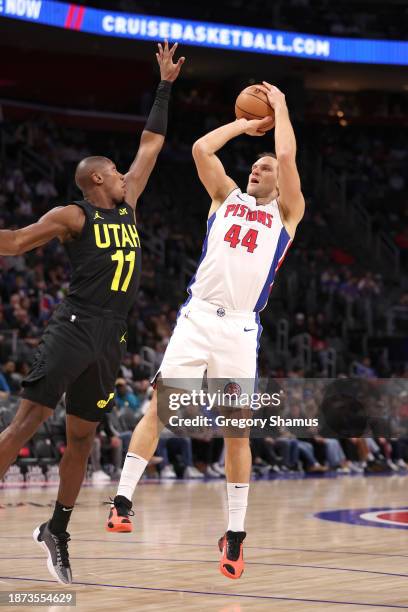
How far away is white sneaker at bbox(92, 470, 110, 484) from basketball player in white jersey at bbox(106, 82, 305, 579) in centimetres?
828

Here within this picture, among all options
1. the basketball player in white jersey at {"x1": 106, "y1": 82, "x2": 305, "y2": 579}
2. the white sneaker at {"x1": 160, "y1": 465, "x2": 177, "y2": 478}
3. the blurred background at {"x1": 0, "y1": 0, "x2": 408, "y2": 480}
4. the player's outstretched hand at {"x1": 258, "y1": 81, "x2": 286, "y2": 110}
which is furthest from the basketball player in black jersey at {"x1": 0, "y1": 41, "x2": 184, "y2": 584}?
the blurred background at {"x1": 0, "y1": 0, "x2": 408, "y2": 480}

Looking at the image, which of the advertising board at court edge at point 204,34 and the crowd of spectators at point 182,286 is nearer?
the crowd of spectators at point 182,286

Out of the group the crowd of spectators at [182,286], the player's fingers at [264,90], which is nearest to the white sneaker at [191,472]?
the crowd of spectators at [182,286]

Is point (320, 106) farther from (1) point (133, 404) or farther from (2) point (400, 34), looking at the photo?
(1) point (133, 404)

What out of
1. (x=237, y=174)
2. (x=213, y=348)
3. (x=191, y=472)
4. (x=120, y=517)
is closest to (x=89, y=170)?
(x=213, y=348)

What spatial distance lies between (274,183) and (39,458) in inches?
329

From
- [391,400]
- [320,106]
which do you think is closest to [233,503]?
[391,400]

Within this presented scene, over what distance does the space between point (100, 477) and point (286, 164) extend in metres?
8.95

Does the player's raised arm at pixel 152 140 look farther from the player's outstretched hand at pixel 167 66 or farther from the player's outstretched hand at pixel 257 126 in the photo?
the player's outstretched hand at pixel 257 126

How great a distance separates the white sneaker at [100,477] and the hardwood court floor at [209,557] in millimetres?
1654

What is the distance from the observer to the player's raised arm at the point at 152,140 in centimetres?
673

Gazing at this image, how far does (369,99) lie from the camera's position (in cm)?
3253

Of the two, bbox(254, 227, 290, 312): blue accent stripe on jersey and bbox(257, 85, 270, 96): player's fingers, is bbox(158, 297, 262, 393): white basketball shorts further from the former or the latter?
bbox(257, 85, 270, 96): player's fingers

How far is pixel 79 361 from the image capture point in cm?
609
